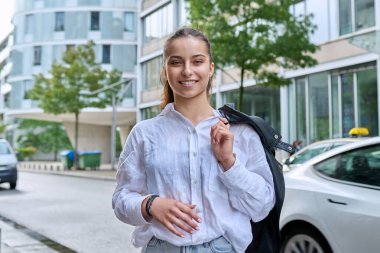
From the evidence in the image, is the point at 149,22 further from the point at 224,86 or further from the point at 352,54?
the point at 352,54

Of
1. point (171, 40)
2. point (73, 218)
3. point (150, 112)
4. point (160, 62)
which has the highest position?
point (160, 62)

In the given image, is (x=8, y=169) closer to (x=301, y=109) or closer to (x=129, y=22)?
(x=301, y=109)

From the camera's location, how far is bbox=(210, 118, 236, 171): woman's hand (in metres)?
1.73

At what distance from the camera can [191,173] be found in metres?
1.81

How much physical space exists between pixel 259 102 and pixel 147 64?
13375 millimetres

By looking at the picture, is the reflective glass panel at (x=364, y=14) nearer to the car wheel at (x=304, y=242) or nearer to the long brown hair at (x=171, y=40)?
the car wheel at (x=304, y=242)

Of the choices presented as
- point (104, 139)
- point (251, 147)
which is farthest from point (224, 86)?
point (104, 139)

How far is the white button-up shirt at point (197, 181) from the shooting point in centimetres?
179

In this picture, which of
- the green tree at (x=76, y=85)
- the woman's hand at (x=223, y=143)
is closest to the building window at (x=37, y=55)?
the green tree at (x=76, y=85)

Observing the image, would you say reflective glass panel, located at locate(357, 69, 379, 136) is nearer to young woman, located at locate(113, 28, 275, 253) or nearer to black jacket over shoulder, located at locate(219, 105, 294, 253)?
black jacket over shoulder, located at locate(219, 105, 294, 253)

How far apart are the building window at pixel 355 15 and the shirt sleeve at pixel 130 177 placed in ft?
61.3

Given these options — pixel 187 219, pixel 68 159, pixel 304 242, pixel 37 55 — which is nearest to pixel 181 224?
pixel 187 219

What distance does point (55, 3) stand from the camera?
51.5m

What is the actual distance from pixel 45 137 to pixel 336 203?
5676 cm
